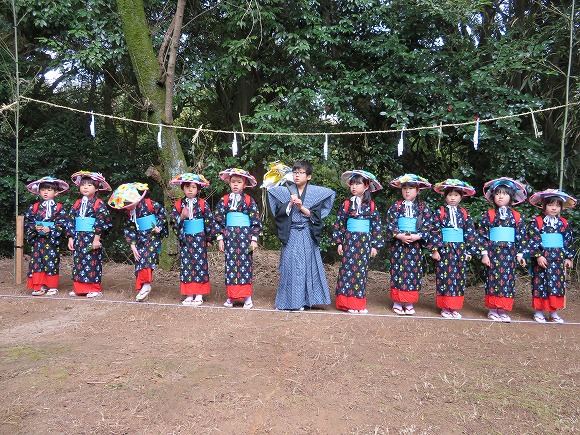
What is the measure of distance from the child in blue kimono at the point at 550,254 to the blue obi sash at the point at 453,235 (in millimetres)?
814

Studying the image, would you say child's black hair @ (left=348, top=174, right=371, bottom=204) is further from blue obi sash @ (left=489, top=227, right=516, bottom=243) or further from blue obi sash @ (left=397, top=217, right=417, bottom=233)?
blue obi sash @ (left=489, top=227, right=516, bottom=243)

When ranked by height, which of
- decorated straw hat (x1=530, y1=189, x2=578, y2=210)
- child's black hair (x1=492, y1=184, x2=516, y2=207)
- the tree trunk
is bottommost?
decorated straw hat (x1=530, y1=189, x2=578, y2=210)

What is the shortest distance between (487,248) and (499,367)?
1.95 m

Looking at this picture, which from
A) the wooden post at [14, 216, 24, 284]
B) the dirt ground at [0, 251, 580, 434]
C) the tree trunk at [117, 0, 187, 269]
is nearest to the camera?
the dirt ground at [0, 251, 580, 434]

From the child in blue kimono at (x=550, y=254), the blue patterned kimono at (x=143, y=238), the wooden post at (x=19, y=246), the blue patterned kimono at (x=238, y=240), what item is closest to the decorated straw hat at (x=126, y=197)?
the blue patterned kimono at (x=143, y=238)

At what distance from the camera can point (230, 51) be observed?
8438mm

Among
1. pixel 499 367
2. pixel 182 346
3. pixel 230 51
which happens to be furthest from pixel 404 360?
pixel 230 51

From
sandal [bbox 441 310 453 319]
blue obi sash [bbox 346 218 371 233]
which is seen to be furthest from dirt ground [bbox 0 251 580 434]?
blue obi sash [bbox 346 218 371 233]

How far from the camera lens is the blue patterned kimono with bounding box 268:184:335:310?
19.4ft

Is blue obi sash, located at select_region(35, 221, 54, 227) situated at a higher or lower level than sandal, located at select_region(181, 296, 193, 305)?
higher

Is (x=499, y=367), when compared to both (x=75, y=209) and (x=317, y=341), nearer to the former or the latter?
(x=317, y=341)

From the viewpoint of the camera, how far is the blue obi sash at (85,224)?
6418mm

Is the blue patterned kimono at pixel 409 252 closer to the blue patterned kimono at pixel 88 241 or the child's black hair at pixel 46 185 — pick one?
the blue patterned kimono at pixel 88 241

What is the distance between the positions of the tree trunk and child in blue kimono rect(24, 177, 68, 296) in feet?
6.02
